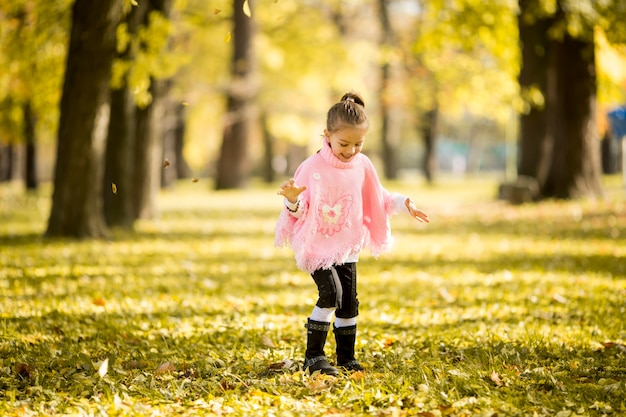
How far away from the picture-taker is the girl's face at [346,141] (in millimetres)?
4984

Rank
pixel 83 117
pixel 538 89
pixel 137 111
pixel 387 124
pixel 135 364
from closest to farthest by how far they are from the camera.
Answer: pixel 135 364 → pixel 83 117 → pixel 137 111 → pixel 538 89 → pixel 387 124

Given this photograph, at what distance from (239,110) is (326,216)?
87.5ft

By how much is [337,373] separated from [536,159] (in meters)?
16.9

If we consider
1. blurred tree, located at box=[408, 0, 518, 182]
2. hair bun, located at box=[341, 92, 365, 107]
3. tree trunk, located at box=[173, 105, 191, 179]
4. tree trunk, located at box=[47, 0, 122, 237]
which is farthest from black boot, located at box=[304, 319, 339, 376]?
tree trunk, located at box=[173, 105, 191, 179]

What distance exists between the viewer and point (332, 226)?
5238 mm

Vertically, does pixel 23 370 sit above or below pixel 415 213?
below

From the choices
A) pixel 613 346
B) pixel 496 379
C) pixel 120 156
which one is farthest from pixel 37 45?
pixel 496 379

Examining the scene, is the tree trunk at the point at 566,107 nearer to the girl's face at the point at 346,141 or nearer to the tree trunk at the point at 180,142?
the girl's face at the point at 346,141

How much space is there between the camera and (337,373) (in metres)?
5.06

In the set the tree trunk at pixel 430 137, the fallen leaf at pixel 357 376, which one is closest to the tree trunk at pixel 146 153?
the fallen leaf at pixel 357 376

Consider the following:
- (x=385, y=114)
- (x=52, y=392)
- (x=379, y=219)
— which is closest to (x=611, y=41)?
(x=379, y=219)

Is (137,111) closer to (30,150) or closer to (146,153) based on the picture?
(146,153)

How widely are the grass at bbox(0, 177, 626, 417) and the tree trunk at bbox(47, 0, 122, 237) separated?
574 mm

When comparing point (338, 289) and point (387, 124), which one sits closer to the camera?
point (338, 289)
